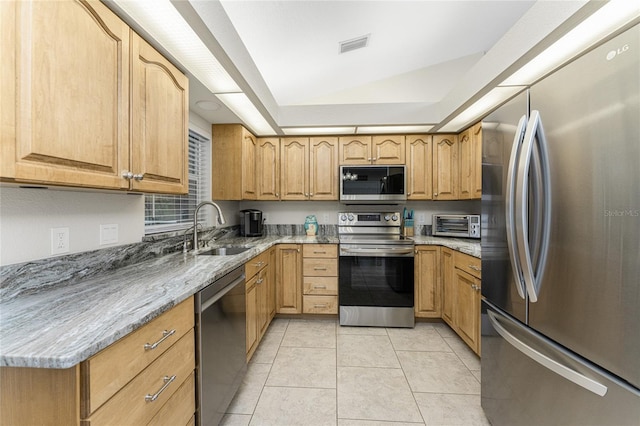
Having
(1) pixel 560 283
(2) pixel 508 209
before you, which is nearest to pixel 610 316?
(1) pixel 560 283

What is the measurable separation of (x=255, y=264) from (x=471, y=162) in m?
2.47

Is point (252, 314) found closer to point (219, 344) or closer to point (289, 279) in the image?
point (219, 344)

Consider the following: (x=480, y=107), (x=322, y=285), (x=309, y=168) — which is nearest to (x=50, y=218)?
(x=322, y=285)

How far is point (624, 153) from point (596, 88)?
0.23m

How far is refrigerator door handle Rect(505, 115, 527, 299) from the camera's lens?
1.09m

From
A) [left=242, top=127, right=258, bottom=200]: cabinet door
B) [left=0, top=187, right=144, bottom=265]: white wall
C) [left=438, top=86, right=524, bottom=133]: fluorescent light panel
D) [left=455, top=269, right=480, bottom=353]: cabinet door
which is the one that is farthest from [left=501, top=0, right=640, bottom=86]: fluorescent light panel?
[left=0, top=187, right=144, bottom=265]: white wall

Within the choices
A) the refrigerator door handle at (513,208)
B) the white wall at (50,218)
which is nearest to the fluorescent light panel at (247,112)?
the white wall at (50,218)

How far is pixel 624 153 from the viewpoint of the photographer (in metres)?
0.76

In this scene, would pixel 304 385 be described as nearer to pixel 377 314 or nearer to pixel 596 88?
Answer: pixel 377 314

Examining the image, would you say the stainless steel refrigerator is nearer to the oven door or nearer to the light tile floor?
the light tile floor

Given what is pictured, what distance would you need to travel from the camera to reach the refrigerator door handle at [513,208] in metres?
1.09

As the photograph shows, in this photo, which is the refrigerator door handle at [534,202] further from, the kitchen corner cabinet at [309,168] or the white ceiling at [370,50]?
the kitchen corner cabinet at [309,168]

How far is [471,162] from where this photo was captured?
110 inches

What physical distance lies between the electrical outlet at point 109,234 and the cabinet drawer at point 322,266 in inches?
68.5
